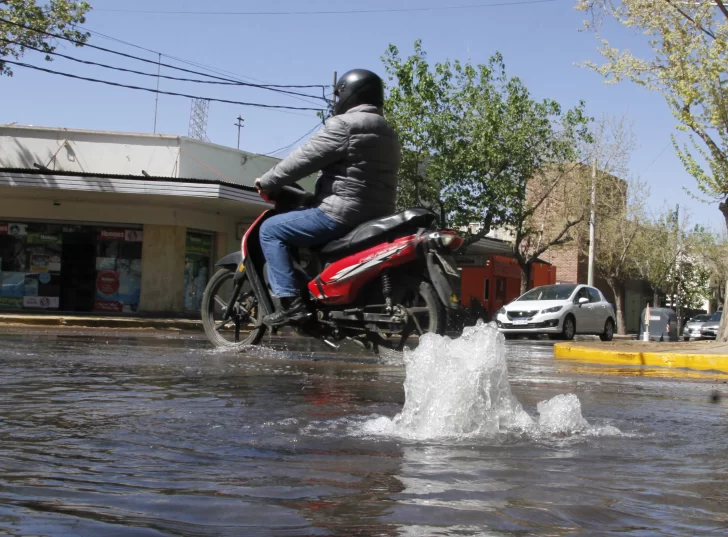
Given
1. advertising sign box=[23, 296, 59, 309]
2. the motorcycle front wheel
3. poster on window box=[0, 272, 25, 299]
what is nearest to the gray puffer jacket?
the motorcycle front wheel

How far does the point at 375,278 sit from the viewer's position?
709 cm

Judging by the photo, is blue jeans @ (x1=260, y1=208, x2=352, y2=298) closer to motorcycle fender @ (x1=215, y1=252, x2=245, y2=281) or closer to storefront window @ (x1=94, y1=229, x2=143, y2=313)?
motorcycle fender @ (x1=215, y1=252, x2=245, y2=281)

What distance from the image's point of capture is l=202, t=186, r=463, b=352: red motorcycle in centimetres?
686

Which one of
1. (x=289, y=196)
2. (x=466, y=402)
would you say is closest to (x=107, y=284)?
(x=289, y=196)

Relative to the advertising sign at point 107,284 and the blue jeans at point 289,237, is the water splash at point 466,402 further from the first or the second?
the advertising sign at point 107,284

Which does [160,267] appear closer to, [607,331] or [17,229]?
[17,229]

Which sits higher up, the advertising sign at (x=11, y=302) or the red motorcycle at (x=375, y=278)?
the red motorcycle at (x=375, y=278)

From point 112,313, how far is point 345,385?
22173mm

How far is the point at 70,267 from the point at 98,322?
7319mm

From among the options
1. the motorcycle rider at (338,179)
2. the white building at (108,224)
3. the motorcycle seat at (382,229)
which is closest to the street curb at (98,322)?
the white building at (108,224)

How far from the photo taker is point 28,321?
63.2 ft

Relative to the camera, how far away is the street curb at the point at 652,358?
33.3 feet

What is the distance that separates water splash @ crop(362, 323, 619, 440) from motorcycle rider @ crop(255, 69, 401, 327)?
2.87m

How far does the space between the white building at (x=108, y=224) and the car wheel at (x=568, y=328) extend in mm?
Result: 8981
